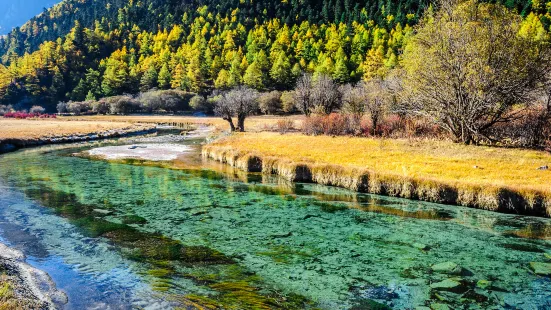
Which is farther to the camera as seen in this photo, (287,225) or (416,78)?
(416,78)

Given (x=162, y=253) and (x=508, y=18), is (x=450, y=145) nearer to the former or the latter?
(x=508, y=18)

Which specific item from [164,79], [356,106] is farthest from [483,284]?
[164,79]

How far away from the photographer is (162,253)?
1408 centimetres

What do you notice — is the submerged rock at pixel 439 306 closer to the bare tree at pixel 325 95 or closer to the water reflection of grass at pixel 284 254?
the water reflection of grass at pixel 284 254

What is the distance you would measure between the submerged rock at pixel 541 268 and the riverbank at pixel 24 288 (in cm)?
1489

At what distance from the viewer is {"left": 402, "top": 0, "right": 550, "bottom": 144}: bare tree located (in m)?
28.1

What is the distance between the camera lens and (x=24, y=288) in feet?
33.9

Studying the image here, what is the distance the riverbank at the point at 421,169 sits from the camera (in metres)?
19.7

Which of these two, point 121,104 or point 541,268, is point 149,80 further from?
point 541,268

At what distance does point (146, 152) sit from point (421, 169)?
3132 centimetres

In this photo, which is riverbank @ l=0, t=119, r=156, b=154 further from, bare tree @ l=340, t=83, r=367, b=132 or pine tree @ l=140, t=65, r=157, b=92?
pine tree @ l=140, t=65, r=157, b=92

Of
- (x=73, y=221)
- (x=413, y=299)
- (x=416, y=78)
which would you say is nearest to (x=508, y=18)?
(x=416, y=78)

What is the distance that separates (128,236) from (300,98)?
47.9 m

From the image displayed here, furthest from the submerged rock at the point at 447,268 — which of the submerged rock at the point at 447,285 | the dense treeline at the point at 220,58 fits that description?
the dense treeline at the point at 220,58
